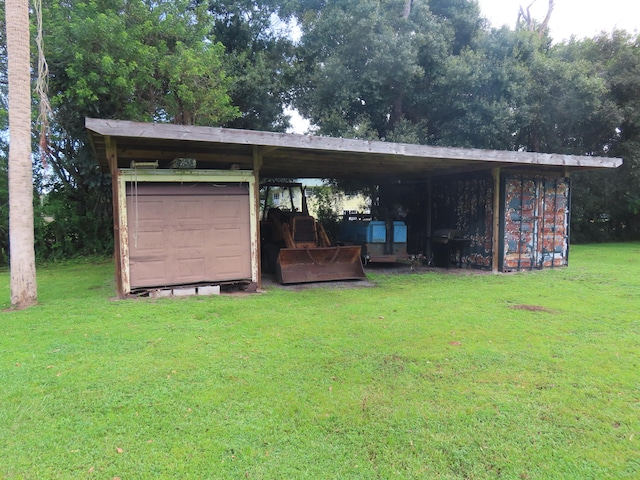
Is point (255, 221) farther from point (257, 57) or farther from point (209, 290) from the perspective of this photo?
point (257, 57)

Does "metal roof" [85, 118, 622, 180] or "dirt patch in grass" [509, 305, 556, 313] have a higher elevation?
"metal roof" [85, 118, 622, 180]

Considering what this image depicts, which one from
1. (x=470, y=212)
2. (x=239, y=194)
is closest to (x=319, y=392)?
(x=239, y=194)

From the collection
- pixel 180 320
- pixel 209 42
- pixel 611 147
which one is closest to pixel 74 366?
pixel 180 320

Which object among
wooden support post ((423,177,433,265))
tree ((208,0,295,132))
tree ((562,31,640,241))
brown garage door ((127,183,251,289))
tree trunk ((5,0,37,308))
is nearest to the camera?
tree trunk ((5,0,37,308))

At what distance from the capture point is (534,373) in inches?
144

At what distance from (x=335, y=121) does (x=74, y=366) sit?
11.3m

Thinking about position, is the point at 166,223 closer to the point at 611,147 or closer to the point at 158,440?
the point at 158,440

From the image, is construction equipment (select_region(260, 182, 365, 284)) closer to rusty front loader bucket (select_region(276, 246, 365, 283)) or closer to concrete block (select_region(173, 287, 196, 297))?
rusty front loader bucket (select_region(276, 246, 365, 283))

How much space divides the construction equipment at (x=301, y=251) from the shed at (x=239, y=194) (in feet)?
3.29

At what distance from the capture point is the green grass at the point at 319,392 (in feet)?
7.99

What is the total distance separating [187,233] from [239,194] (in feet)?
3.74

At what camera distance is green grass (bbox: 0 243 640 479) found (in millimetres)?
2436

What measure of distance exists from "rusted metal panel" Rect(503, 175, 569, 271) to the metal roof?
1.56ft

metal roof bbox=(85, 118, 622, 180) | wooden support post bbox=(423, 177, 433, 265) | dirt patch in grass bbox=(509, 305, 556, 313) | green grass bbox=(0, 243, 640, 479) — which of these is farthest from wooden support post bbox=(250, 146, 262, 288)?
wooden support post bbox=(423, 177, 433, 265)
